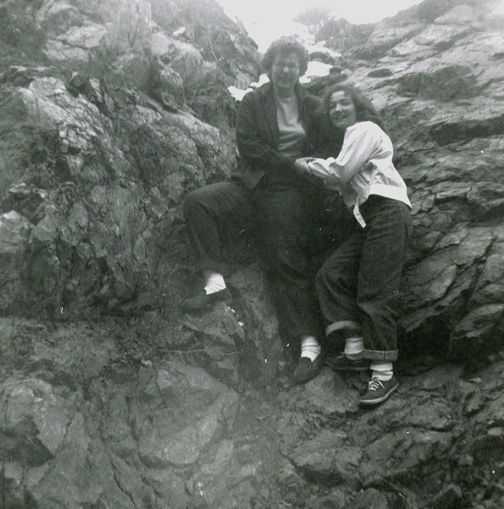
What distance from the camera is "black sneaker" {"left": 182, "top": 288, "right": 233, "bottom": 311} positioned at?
4.82 meters

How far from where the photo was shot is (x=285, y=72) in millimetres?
5637

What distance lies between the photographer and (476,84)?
6512 mm

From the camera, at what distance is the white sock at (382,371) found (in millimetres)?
4297

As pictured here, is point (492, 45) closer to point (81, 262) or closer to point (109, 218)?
point (109, 218)

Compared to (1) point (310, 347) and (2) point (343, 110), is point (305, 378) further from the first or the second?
(2) point (343, 110)

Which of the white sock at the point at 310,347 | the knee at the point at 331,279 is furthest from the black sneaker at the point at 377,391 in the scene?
the knee at the point at 331,279

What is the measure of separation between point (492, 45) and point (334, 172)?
430cm

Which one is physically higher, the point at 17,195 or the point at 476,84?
the point at 17,195

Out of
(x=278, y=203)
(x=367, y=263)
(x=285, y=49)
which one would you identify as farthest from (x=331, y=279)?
(x=285, y=49)

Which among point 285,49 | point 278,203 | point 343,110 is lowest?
point 278,203

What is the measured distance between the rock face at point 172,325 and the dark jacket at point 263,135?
603mm

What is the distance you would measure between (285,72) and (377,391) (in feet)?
11.6

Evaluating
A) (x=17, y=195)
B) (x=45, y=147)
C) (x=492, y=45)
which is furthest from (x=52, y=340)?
(x=492, y=45)

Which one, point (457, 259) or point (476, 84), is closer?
point (457, 259)
